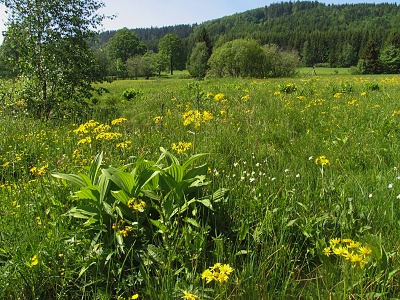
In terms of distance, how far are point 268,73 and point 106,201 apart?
42281mm

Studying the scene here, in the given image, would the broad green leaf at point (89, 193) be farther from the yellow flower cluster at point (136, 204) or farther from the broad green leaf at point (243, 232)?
the broad green leaf at point (243, 232)

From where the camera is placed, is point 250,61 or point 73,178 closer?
point 73,178

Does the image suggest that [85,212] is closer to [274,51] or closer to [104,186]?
[104,186]

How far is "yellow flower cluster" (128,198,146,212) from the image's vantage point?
194 cm

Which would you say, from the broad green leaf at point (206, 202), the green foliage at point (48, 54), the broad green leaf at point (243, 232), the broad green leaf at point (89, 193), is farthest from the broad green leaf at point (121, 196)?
the green foliage at point (48, 54)

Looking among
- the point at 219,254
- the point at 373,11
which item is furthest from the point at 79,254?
the point at 373,11

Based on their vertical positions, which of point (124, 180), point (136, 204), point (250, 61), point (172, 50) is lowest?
point (136, 204)

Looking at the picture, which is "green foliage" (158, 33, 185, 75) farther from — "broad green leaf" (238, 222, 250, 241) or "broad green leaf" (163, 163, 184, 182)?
"broad green leaf" (238, 222, 250, 241)

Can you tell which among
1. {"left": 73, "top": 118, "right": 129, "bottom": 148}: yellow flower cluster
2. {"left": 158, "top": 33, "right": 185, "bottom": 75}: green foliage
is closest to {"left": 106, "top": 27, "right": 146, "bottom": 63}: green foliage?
{"left": 158, "top": 33, "right": 185, "bottom": 75}: green foliage

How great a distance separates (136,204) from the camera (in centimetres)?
199

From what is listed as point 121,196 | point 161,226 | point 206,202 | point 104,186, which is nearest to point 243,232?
point 206,202

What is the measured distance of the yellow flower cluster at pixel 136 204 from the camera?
194cm

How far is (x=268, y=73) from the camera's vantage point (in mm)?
42094

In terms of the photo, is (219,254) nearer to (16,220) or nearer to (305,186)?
(305,186)
